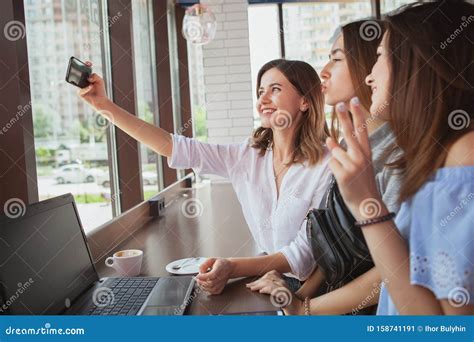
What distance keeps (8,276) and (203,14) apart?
114 cm

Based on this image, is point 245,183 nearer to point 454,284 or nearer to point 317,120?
point 317,120

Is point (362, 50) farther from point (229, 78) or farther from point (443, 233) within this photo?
point (229, 78)

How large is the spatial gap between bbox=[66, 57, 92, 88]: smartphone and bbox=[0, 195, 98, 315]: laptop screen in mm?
244

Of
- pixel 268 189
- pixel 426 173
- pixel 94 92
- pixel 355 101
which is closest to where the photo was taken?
pixel 426 173

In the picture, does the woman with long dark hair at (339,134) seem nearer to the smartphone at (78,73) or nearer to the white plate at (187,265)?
the white plate at (187,265)

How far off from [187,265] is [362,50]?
56 centimetres

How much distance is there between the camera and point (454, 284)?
0.71 m

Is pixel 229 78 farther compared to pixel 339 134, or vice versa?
pixel 229 78

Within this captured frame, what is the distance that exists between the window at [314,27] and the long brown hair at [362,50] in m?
0.06

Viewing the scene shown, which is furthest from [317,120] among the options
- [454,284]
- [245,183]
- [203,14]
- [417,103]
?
[203,14]

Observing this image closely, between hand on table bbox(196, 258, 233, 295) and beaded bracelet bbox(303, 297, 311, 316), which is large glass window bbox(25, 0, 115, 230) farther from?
beaded bracelet bbox(303, 297, 311, 316)

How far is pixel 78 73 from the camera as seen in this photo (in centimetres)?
94

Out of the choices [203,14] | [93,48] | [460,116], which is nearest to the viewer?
[460,116]

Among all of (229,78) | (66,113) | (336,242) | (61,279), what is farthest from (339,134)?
(66,113)
